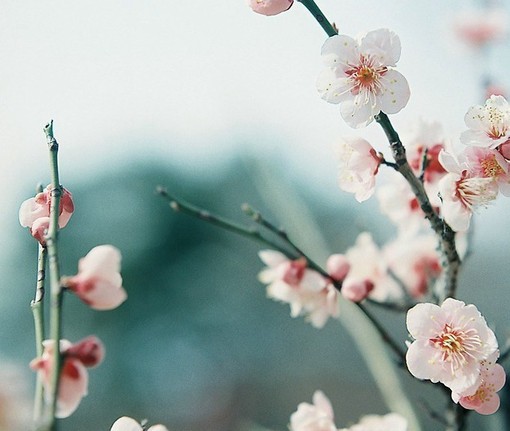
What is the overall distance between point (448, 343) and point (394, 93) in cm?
21

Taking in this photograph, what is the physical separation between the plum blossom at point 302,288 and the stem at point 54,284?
1.17ft

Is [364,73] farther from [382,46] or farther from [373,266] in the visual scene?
[373,266]

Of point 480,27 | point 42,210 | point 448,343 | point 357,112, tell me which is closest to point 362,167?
point 357,112

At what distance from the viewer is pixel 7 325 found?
900 cm

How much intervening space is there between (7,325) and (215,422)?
4.50 m

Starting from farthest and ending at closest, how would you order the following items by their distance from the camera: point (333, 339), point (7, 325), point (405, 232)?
point (7, 325), point (333, 339), point (405, 232)

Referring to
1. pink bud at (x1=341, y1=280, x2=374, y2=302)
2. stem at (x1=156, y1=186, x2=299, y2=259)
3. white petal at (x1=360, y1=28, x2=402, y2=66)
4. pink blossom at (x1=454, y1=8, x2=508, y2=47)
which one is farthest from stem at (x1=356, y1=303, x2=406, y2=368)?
pink blossom at (x1=454, y1=8, x2=508, y2=47)

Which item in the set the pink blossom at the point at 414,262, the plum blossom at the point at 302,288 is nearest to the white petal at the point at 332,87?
the plum blossom at the point at 302,288

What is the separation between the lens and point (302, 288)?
2.52 ft

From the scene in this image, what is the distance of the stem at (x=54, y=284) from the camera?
343 millimetres

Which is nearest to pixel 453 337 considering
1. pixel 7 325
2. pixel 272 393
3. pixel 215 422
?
pixel 215 422

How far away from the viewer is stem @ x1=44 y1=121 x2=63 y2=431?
0.34 meters

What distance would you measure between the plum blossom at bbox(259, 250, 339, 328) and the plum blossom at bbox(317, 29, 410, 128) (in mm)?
213

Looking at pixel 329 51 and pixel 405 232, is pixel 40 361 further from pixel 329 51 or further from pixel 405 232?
pixel 405 232
